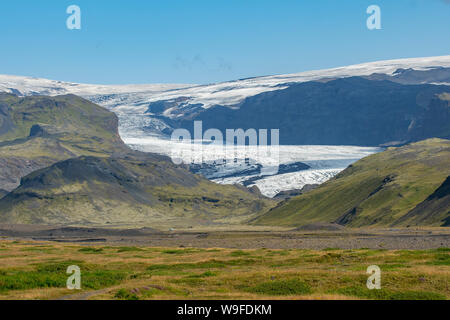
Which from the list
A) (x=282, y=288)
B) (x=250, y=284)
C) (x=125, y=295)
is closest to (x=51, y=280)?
(x=125, y=295)

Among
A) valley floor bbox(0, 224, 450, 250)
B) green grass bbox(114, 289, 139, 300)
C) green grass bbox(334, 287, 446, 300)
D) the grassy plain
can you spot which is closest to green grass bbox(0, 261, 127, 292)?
the grassy plain

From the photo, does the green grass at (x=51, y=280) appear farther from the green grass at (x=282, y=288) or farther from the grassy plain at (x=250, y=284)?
the green grass at (x=282, y=288)

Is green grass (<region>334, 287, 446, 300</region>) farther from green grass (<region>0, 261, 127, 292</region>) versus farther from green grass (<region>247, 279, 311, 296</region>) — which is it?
green grass (<region>0, 261, 127, 292</region>)

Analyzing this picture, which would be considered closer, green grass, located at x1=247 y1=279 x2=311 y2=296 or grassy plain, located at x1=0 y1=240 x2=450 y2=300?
grassy plain, located at x1=0 y1=240 x2=450 y2=300

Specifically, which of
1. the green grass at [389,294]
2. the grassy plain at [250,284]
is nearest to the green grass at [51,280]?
the grassy plain at [250,284]

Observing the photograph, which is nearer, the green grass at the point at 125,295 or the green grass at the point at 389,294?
the green grass at the point at 125,295

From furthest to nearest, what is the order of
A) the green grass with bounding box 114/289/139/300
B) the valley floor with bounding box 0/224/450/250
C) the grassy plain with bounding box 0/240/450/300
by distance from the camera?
1. the valley floor with bounding box 0/224/450/250
2. the grassy plain with bounding box 0/240/450/300
3. the green grass with bounding box 114/289/139/300

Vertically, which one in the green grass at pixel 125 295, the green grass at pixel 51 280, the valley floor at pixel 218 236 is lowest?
the valley floor at pixel 218 236

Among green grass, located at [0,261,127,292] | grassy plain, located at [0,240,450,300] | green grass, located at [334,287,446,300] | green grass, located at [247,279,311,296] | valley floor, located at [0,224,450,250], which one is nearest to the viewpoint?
green grass, located at [334,287,446,300]

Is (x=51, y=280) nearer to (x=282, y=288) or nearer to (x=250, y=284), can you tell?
(x=250, y=284)

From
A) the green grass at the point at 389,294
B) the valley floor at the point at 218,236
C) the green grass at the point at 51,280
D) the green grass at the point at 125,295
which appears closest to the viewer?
the green grass at the point at 125,295

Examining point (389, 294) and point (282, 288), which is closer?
point (389, 294)
